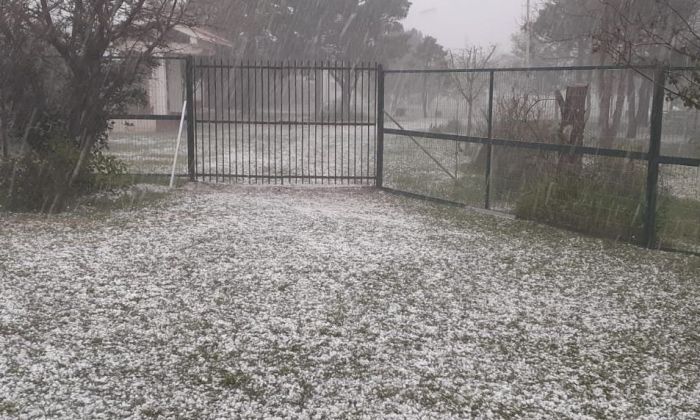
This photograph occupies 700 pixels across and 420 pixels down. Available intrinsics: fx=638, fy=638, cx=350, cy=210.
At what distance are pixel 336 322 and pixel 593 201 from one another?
434 centimetres

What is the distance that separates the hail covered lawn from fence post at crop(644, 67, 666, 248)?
0.96 feet

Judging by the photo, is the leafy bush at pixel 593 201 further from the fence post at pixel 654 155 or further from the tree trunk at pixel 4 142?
the tree trunk at pixel 4 142

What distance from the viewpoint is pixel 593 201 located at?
7758 millimetres

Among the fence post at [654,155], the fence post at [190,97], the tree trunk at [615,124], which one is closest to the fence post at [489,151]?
the tree trunk at [615,124]

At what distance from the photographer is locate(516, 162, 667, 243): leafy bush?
7.34 meters

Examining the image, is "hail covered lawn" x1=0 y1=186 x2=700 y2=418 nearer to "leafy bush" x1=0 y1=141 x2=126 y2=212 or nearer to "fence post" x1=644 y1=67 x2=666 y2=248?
"fence post" x1=644 y1=67 x2=666 y2=248

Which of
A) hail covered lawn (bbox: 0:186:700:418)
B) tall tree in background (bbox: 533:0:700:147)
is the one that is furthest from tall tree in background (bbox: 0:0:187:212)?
tall tree in background (bbox: 533:0:700:147)

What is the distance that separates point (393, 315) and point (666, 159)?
3749 mm

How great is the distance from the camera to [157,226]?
26.2 feet

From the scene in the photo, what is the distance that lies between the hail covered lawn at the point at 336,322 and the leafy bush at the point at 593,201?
28cm

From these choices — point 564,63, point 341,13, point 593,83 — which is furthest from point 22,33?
point 564,63

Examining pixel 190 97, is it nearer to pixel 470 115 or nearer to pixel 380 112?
pixel 380 112

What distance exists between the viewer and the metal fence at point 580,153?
22.7 ft

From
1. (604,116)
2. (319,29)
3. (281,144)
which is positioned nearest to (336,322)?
(604,116)
